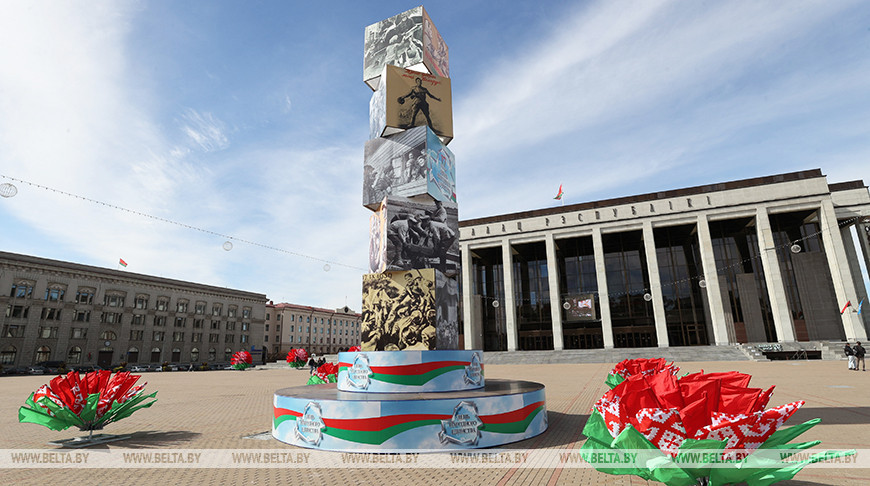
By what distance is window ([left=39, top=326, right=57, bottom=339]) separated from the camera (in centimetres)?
5333

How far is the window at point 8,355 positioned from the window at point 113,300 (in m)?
10.7

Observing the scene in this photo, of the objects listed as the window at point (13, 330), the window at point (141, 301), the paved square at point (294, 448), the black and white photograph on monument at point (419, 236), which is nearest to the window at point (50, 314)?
the window at point (13, 330)

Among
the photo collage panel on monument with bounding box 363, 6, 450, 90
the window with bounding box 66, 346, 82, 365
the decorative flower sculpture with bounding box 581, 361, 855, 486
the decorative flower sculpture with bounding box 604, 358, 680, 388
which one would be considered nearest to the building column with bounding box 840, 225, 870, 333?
the decorative flower sculpture with bounding box 604, 358, 680, 388

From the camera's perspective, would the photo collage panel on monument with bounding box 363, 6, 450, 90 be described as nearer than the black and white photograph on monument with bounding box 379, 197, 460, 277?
No

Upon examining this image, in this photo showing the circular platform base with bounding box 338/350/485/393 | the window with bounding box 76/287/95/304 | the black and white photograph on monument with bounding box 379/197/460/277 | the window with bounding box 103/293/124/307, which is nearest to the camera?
the circular platform base with bounding box 338/350/485/393

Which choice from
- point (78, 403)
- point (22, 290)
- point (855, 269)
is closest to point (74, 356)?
point (22, 290)

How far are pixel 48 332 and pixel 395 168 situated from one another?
209ft

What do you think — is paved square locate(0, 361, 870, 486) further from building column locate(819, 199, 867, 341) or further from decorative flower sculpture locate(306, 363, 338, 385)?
building column locate(819, 199, 867, 341)

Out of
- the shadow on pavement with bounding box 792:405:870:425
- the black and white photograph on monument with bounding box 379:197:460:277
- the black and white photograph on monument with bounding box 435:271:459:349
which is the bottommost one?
the shadow on pavement with bounding box 792:405:870:425

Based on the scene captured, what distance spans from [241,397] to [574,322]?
41102 millimetres

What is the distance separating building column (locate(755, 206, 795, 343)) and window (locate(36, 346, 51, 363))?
82.4 meters

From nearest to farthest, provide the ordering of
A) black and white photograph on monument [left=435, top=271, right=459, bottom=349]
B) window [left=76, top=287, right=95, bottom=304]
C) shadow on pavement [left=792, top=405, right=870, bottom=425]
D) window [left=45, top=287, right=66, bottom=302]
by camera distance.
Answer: shadow on pavement [left=792, top=405, right=870, bottom=425] → black and white photograph on monument [left=435, top=271, right=459, bottom=349] → window [left=45, top=287, right=66, bottom=302] → window [left=76, top=287, right=95, bottom=304]

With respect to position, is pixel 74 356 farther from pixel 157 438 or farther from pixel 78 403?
pixel 78 403

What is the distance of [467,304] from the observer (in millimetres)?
52438
